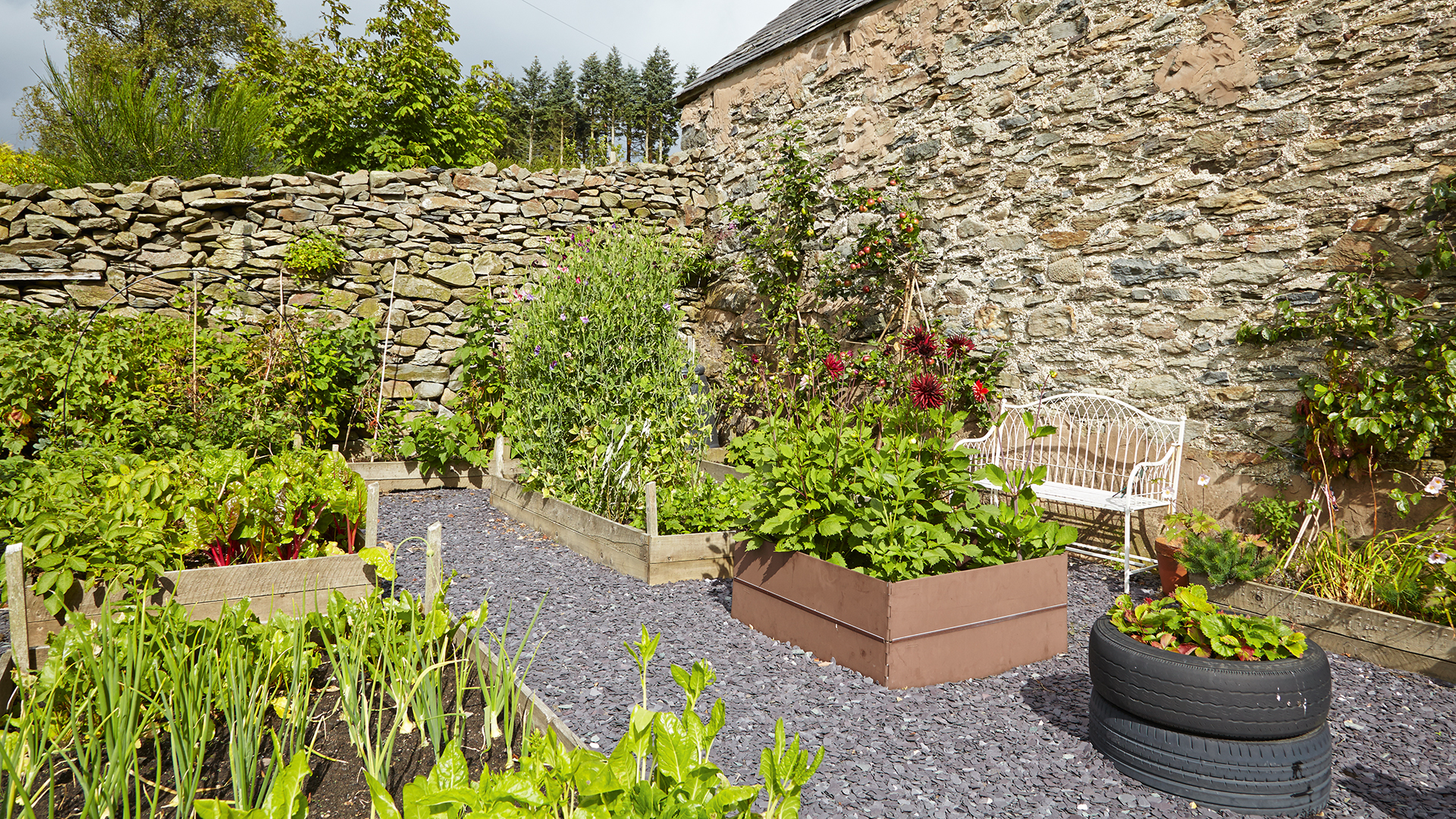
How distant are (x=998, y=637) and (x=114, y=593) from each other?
2970 millimetres

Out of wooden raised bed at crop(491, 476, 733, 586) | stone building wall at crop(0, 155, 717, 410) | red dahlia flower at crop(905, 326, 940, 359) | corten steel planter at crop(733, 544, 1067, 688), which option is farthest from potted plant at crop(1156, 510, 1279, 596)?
stone building wall at crop(0, 155, 717, 410)

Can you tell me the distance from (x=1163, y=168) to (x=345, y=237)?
5.91 meters

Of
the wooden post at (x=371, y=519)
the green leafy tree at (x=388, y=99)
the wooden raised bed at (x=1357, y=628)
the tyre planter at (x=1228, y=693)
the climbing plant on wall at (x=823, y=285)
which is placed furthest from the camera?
the green leafy tree at (x=388, y=99)

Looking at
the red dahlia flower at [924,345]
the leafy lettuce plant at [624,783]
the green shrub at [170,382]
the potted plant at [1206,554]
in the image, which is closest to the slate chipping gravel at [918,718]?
the potted plant at [1206,554]

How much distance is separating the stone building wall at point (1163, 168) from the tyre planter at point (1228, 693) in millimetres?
2203

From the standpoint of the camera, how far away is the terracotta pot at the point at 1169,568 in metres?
3.58

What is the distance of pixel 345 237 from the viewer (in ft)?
21.1


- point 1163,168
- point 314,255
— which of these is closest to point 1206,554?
point 1163,168

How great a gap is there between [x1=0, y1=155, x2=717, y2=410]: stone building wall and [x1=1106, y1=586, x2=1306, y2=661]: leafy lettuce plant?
5764 millimetres

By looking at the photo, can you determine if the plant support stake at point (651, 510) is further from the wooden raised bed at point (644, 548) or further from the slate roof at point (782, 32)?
the slate roof at point (782, 32)

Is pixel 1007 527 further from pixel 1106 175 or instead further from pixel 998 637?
pixel 1106 175

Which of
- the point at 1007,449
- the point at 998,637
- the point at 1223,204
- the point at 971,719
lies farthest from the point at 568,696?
the point at 1223,204

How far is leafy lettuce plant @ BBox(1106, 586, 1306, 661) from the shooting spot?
2.01m

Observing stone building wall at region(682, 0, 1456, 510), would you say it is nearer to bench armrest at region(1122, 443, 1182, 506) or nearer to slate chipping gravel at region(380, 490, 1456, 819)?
bench armrest at region(1122, 443, 1182, 506)
